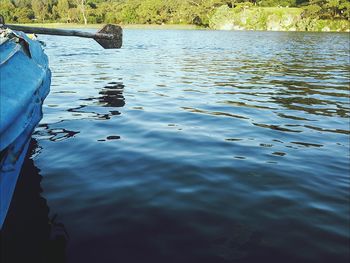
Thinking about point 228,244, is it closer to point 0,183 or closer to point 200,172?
point 200,172

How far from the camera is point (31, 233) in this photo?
3.95 metres

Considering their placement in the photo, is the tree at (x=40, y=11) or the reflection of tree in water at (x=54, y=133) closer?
the reflection of tree in water at (x=54, y=133)

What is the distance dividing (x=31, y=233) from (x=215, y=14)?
4496 inches

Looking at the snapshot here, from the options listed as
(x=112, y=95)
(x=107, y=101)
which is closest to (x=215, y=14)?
(x=112, y=95)

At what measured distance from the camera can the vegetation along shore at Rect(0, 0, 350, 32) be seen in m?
93.1

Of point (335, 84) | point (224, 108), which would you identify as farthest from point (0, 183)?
point (335, 84)

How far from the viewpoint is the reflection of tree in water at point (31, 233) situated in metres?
3.55

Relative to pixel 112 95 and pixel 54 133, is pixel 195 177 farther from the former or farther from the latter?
pixel 112 95

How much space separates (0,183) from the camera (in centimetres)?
322

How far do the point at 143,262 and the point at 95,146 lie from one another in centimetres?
392

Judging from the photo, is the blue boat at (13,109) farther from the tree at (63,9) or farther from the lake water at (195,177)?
the tree at (63,9)

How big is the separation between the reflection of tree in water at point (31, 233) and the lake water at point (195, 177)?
1.4 inches

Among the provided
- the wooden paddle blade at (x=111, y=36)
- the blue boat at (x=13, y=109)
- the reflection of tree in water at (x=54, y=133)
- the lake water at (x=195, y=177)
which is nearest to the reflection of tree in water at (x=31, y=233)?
the lake water at (x=195, y=177)

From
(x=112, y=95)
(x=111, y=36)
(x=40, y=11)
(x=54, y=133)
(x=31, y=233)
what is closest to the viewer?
(x=31, y=233)
